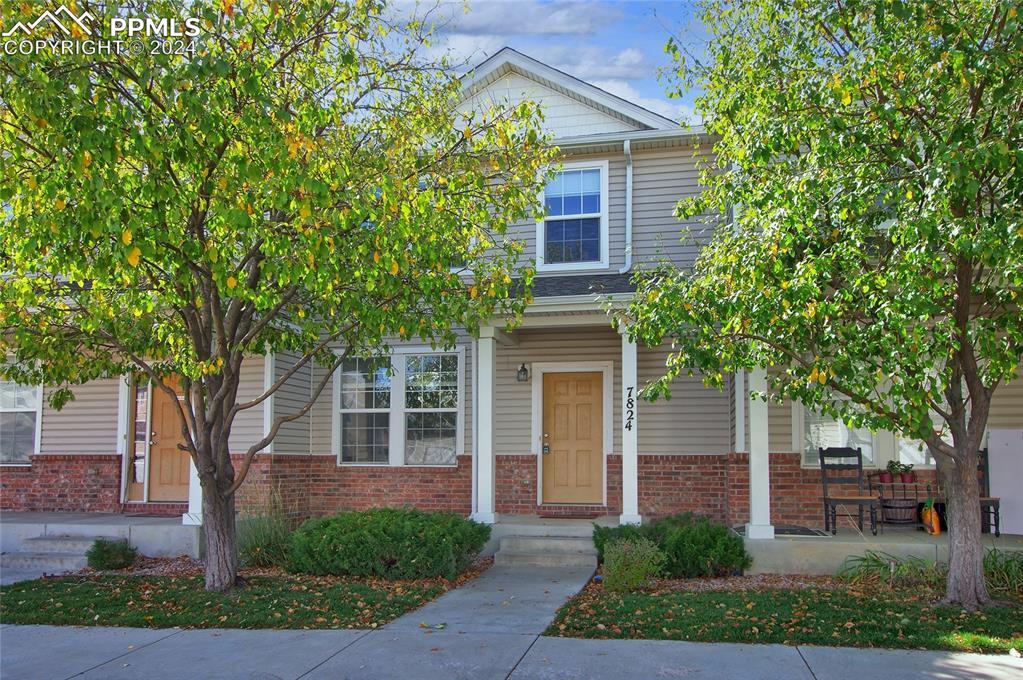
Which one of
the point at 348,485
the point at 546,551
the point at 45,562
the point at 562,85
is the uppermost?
the point at 562,85

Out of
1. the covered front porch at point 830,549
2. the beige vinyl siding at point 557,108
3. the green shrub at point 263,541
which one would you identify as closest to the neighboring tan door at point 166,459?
the green shrub at point 263,541

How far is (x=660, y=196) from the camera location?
1180 centimetres

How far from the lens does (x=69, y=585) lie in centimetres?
865

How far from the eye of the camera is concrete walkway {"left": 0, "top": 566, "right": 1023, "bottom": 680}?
548 centimetres

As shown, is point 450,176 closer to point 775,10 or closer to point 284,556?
point 775,10

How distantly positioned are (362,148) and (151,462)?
7.03m

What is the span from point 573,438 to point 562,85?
5.21 meters

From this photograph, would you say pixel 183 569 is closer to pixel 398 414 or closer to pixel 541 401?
pixel 398 414

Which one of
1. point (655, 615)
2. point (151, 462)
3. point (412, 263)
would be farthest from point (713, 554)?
point (151, 462)

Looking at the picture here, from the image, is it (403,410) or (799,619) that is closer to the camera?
(799,619)

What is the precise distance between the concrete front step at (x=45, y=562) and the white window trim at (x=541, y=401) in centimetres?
594

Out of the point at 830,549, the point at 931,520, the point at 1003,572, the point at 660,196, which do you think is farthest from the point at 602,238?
the point at 1003,572

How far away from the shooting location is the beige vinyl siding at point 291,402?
11867 millimetres

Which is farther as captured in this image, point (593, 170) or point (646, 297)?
point (593, 170)
